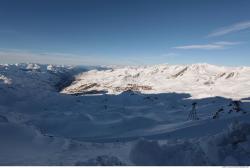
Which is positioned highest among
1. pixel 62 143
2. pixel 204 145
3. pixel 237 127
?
pixel 237 127

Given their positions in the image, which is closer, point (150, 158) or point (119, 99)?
point (150, 158)

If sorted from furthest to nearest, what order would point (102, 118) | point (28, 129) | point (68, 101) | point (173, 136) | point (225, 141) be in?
1. point (68, 101)
2. point (102, 118)
3. point (173, 136)
4. point (28, 129)
5. point (225, 141)

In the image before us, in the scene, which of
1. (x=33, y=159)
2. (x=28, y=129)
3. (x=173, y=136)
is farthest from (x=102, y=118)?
(x=33, y=159)

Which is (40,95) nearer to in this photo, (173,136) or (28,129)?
(173,136)

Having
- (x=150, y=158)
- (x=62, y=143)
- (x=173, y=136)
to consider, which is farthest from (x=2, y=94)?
(x=150, y=158)

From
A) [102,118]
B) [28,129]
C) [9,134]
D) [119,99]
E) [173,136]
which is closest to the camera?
[9,134]

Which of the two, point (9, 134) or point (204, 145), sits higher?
point (204, 145)
